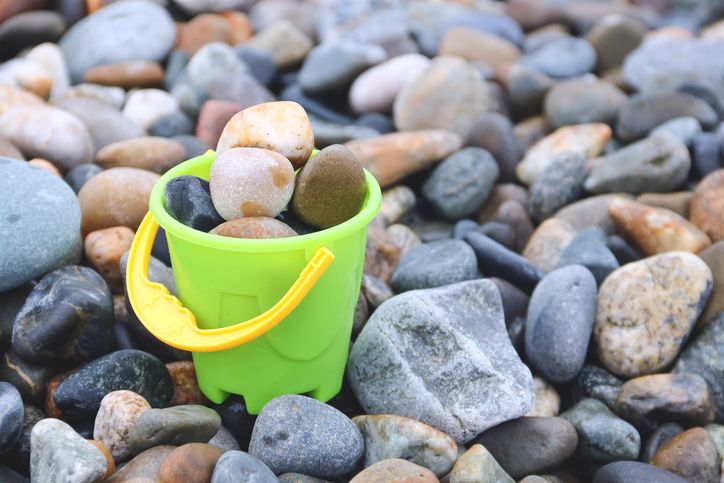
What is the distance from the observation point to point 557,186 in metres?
3.18

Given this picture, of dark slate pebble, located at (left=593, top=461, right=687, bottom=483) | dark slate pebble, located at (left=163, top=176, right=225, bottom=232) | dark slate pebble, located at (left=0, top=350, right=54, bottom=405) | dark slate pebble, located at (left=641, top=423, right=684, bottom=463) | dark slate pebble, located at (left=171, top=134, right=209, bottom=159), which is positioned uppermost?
dark slate pebble, located at (left=163, top=176, right=225, bottom=232)

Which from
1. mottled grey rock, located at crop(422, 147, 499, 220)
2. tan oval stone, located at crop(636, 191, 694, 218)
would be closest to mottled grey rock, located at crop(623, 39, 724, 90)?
tan oval stone, located at crop(636, 191, 694, 218)

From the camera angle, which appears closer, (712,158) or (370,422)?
(370,422)

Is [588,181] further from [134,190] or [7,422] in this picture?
[7,422]

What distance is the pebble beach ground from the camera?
190 centimetres

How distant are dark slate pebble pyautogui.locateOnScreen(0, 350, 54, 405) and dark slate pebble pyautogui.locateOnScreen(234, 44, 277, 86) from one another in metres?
2.46

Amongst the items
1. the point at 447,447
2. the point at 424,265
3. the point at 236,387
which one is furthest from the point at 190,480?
the point at 424,265

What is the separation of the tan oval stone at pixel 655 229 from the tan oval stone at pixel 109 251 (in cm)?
174

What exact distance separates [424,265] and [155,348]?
2.95 feet

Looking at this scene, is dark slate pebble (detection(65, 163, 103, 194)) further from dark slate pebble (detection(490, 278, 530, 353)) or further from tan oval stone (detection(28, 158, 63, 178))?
dark slate pebble (detection(490, 278, 530, 353))

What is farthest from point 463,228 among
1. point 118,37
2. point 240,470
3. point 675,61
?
point 118,37

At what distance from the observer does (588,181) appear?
3.20m

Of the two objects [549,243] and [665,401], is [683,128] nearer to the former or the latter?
[549,243]

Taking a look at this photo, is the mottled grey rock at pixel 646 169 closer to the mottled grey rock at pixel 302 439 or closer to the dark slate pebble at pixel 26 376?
the mottled grey rock at pixel 302 439
